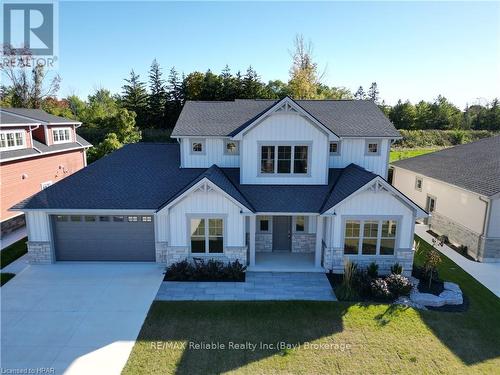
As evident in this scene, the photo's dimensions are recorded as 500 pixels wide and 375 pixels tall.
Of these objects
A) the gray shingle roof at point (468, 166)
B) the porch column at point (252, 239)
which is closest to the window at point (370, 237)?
the porch column at point (252, 239)

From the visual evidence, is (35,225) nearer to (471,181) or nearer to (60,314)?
(60,314)

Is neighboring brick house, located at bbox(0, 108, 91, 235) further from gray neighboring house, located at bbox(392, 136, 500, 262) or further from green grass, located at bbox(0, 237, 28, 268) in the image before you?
gray neighboring house, located at bbox(392, 136, 500, 262)

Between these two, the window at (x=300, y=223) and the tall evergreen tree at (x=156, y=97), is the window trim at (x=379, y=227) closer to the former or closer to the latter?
the window at (x=300, y=223)

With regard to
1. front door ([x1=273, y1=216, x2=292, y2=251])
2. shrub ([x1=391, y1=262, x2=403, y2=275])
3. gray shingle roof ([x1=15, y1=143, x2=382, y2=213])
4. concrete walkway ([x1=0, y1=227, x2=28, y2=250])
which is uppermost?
gray shingle roof ([x1=15, y1=143, x2=382, y2=213])

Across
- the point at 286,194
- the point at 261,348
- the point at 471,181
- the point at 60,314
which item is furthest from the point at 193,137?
the point at 471,181

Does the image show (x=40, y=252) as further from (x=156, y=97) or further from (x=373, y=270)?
(x=156, y=97)

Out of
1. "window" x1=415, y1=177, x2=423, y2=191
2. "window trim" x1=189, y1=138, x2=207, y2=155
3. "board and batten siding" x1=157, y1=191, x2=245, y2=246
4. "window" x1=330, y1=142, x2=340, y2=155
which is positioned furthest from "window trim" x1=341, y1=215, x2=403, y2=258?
"window" x1=415, y1=177, x2=423, y2=191
